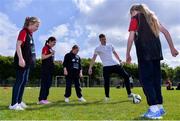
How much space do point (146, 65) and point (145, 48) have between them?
1.12ft

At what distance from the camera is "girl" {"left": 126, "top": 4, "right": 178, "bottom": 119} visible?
8.08m

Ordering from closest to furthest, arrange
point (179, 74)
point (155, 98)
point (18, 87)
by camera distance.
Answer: point (155, 98) → point (18, 87) → point (179, 74)

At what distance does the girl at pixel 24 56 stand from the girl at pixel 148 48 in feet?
10.1

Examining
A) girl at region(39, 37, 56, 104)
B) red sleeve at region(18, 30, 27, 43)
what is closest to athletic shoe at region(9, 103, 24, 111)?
red sleeve at region(18, 30, 27, 43)

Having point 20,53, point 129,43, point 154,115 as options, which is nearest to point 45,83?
point 20,53

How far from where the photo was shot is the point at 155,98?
8016 millimetres

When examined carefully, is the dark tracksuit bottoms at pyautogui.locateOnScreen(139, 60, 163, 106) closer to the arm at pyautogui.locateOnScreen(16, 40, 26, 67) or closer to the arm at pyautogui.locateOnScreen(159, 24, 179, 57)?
the arm at pyautogui.locateOnScreen(159, 24, 179, 57)

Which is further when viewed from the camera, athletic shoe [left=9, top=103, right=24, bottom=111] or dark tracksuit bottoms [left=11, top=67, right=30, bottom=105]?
dark tracksuit bottoms [left=11, top=67, right=30, bottom=105]

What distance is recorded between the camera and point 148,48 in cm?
809

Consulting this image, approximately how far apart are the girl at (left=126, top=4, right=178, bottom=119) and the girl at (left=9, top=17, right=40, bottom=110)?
10.1 feet

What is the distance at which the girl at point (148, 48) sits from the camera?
808 centimetres

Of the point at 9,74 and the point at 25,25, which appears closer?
the point at 25,25

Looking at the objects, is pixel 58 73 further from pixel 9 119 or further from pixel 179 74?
pixel 9 119

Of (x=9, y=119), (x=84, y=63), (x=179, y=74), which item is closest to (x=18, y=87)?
(x=9, y=119)
